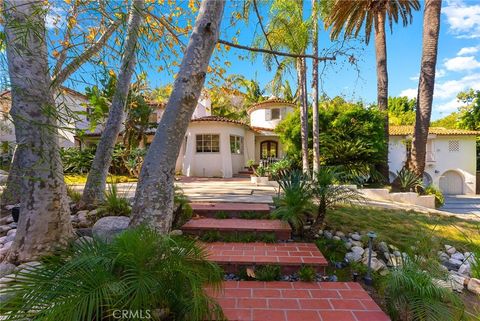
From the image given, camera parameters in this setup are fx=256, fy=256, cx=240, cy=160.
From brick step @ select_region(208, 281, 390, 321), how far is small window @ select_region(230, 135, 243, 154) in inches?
513

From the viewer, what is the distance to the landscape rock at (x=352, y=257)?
164 inches

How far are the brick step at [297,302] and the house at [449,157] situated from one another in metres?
21.3

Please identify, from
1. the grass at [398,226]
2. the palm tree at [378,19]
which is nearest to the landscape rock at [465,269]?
the grass at [398,226]

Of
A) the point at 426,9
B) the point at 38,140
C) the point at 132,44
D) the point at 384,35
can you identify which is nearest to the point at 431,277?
the point at 132,44

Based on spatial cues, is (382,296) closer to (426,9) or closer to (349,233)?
(349,233)

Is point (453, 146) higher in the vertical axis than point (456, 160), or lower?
higher

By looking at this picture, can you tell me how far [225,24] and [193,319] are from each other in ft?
19.9

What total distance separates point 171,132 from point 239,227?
228 centimetres

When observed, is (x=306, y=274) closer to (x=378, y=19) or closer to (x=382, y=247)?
(x=382, y=247)

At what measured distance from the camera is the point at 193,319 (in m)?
1.98

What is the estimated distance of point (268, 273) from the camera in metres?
3.49

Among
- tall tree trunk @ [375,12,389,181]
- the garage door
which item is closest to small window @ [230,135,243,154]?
tall tree trunk @ [375,12,389,181]

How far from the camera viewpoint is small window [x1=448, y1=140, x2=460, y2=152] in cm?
2197

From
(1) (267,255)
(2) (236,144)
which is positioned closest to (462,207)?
(2) (236,144)
